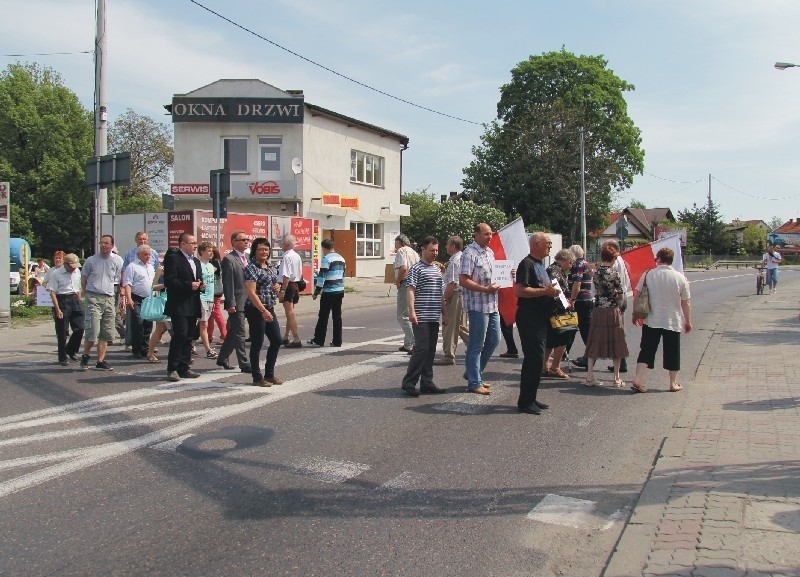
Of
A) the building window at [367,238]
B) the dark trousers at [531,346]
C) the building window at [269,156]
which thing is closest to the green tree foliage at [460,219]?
the building window at [367,238]

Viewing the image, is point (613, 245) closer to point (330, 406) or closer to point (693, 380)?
point (693, 380)

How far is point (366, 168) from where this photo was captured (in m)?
35.0

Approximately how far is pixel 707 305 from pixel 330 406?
1851 cm

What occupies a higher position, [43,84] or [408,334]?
[43,84]

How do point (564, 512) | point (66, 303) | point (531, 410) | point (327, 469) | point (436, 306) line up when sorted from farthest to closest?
point (66, 303) < point (436, 306) < point (531, 410) < point (327, 469) < point (564, 512)

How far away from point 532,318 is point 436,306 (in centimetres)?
127

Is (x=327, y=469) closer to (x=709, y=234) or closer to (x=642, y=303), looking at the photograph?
(x=642, y=303)

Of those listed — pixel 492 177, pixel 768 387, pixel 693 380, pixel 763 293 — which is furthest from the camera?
pixel 492 177

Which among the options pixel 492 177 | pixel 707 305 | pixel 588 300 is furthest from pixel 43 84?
pixel 588 300

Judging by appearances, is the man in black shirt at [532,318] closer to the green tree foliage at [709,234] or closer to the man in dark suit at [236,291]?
the man in dark suit at [236,291]

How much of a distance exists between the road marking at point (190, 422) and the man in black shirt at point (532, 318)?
253 centimetres

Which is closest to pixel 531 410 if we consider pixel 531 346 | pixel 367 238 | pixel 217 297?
pixel 531 346

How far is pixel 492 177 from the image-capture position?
50.1 m

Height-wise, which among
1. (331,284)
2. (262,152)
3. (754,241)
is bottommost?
(331,284)
